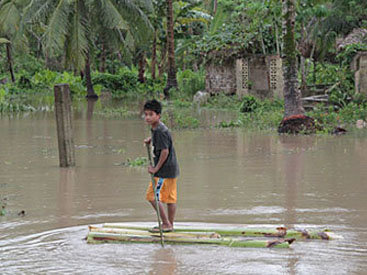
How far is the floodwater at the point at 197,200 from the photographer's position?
516cm

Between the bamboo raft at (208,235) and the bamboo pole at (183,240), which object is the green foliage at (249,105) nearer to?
the bamboo raft at (208,235)

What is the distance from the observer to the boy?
5746 mm

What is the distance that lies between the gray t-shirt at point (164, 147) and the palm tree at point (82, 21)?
21036 millimetres

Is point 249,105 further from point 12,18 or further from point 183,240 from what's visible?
point 12,18

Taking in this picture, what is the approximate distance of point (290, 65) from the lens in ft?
48.6

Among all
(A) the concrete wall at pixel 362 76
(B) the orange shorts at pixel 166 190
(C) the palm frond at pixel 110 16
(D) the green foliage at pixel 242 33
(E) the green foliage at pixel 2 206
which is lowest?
(E) the green foliage at pixel 2 206

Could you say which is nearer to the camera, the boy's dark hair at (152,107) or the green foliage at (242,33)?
the boy's dark hair at (152,107)

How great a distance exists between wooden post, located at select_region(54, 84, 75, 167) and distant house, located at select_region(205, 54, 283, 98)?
1439 cm

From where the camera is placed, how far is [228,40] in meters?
24.7

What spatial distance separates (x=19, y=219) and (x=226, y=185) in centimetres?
292

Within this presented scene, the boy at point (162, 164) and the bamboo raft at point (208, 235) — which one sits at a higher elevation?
the boy at point (162, 164)

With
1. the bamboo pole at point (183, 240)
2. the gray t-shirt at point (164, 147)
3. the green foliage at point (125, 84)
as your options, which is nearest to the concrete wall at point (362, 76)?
the gray t-shirt at point (164, 147)

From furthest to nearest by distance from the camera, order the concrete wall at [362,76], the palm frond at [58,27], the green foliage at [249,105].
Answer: the palm frond at [58,27] → the green foliage at [249,105] → the concrete wall at [362,76]

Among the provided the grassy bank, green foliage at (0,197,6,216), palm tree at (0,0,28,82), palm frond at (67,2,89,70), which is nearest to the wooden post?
green foliage at (0,197,6,216)
